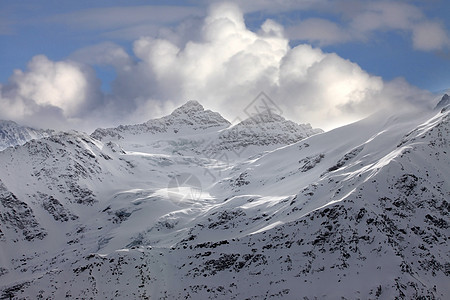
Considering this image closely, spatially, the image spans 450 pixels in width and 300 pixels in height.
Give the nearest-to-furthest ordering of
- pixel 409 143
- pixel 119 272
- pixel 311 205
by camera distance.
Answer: pixel 119 272
pixel 311 205
pixel 409 143

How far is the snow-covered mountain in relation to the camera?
6731 cm

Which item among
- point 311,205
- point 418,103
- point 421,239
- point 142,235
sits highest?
point 418,103

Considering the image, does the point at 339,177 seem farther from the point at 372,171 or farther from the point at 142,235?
the point at 142,235

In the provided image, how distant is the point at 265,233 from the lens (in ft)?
264

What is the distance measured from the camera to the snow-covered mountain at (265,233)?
67.3 metres

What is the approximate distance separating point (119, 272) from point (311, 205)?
37.9 meters

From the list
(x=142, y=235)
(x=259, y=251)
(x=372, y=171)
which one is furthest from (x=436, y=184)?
(x=142, y=235)

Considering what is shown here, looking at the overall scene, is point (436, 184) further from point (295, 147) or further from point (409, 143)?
point (295, 147)

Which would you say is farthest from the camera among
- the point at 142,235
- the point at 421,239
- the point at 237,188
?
the point at 237,188

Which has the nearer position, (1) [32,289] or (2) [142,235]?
(1) [32,289]

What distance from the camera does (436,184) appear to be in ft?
265

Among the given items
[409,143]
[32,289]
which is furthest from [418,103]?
[32,289]

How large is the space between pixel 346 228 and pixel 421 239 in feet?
38.9

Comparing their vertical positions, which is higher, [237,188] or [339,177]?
[237,188]
